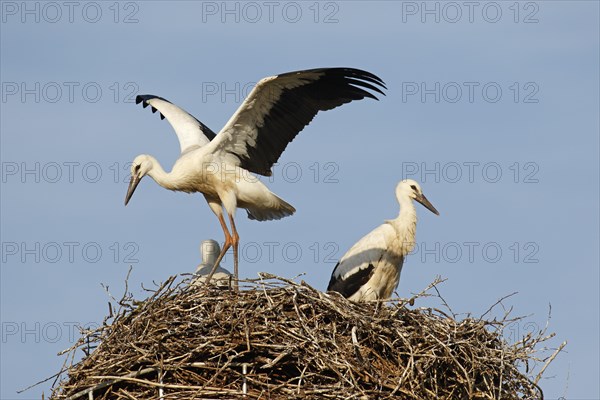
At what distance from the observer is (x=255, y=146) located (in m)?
11.3

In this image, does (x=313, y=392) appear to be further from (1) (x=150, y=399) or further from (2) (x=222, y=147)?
(2) (x=222, y=147)

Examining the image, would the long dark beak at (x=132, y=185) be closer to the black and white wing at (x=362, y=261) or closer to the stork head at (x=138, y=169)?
the stork head at (x=138, y=169)

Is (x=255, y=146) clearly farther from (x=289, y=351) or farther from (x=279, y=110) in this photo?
(x=289, y=351)

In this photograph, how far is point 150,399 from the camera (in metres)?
8.79

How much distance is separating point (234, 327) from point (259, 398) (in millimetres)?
577

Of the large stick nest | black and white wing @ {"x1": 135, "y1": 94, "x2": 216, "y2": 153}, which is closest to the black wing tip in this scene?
black and white wing @ {"x1": 135, "y1": 94, "x2": 216, "y2": 153}

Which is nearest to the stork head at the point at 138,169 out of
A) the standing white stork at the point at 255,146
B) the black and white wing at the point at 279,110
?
the standing white stork at the point at 255,146

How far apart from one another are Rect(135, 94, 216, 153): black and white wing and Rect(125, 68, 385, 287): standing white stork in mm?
590

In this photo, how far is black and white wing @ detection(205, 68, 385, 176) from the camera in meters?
10.9

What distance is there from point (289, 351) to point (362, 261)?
9.98ft

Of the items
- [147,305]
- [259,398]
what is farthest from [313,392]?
[147,305]

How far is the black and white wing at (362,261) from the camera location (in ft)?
38.4

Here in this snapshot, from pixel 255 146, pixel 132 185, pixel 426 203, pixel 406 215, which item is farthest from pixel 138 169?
pixel 426 203

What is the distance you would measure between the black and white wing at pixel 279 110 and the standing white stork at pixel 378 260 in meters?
1.16
